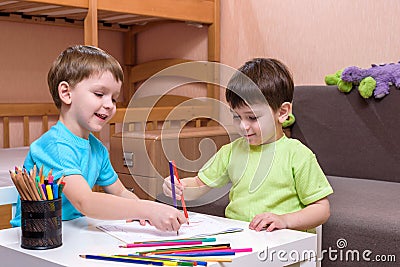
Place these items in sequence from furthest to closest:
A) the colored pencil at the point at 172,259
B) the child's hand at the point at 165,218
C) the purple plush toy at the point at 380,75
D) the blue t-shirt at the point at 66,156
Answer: the purple plush toy at the point at 380,75 → the blue t-shirt at the point at 66,156 → the child's hand at the point at 165,218 → the colored pencil at the point at 172,259

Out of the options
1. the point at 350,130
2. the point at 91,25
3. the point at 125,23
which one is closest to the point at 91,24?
the point at 91,25

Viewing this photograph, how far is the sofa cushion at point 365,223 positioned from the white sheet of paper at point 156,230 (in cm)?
52

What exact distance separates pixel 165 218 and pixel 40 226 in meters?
0.19

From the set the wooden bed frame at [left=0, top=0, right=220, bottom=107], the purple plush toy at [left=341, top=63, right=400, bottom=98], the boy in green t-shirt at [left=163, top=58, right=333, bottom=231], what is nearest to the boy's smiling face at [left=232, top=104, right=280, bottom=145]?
the boy in green t-shirt at [left=163, top=58, right=333, bottom=231]

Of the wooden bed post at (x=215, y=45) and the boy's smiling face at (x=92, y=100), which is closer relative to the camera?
the boy's smiling face at (x=92, y=100)

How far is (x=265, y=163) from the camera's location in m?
1.21

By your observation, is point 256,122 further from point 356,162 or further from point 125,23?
point 125,23

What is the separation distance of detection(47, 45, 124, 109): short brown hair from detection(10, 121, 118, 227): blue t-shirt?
85 mm

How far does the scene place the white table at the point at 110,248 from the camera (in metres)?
0.80

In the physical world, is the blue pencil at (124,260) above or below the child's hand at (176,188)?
below

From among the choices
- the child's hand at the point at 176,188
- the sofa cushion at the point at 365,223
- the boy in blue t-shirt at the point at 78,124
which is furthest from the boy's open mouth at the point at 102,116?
the sofa cushion at the point at 365,223

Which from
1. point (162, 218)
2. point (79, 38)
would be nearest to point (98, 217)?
point (162, 218)

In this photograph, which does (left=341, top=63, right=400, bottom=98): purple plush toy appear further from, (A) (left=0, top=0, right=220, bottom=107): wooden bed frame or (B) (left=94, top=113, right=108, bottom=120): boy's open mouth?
(B) (left=94, top=113, right=108, bottom=120): boy's open mouth

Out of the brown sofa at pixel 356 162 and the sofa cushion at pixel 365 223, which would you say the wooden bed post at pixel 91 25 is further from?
the sofa cushion at pixel 365 223
